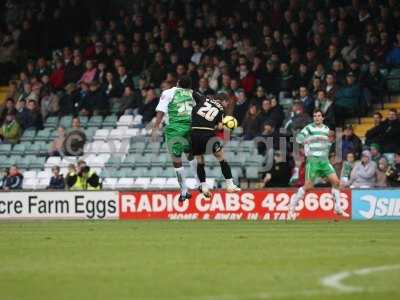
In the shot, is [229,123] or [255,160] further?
[255,160]

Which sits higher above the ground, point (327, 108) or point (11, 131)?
point (327, 108)

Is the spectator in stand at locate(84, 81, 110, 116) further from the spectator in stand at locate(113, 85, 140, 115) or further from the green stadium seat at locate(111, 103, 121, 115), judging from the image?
the spectator in stand at locate(113, 85, 140, 115)

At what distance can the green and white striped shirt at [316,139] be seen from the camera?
21453 millimetres

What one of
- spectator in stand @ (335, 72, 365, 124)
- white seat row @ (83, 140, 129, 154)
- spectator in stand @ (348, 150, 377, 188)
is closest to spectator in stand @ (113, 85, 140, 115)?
white seat row @ (83, 140, 129, 154)

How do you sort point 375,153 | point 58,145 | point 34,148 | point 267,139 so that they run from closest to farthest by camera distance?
point 375,153
point 267,139
point 58,145
point 34,148

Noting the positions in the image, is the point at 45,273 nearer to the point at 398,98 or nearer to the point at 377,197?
the point at 377,197

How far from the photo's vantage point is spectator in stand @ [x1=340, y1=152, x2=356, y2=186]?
2413 cm

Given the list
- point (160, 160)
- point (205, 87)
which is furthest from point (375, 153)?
point (160, 160)

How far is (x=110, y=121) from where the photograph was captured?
29875mm

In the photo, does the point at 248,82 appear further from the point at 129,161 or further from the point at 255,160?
the point at 129,161

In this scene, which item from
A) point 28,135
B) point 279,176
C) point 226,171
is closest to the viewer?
point 226,171

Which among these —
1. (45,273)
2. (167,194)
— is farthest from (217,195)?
(45,273)

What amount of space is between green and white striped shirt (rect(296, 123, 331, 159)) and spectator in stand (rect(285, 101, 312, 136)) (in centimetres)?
349

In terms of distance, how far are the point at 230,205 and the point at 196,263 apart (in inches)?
500
